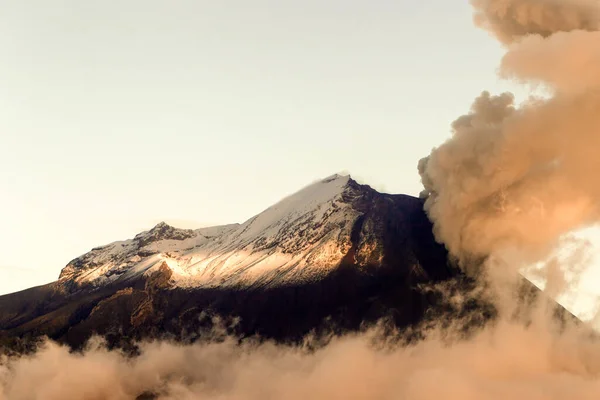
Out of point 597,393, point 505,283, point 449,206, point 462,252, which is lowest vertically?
point 597,393

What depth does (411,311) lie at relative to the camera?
19325 centimetres

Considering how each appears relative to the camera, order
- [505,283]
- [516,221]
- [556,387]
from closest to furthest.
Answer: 1. [516,221]
2. [556,387]
3. [505,283]

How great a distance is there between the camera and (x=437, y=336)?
649 ft

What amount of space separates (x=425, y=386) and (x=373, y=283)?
3086 cm

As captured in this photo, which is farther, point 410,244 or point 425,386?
point 410,244

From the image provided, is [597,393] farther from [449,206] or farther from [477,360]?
[449,206]

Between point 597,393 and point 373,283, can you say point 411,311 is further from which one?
point 597,393

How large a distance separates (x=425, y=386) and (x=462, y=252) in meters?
37.1

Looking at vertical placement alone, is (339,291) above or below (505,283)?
above

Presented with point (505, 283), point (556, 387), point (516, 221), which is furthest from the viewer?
point (505, 283)

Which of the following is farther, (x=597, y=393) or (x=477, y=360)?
(x=477, y=360)

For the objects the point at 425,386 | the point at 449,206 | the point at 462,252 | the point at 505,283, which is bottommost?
the point at 425,386

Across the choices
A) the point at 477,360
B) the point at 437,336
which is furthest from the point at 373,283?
the point at 477,360

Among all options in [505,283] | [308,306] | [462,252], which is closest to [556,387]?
[505,283]
